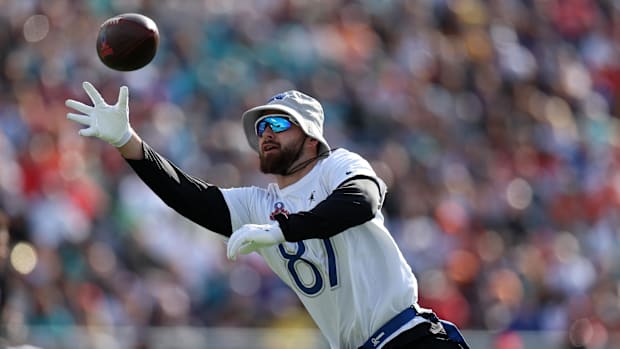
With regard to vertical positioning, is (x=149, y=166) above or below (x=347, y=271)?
above

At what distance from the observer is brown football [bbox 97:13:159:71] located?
6195 mm

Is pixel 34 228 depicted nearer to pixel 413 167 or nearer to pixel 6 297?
pixel 6 297

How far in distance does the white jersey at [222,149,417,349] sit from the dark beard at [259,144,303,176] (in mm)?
109

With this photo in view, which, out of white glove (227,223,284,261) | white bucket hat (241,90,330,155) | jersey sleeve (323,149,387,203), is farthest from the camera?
white bucket hat (241,90,330,155)

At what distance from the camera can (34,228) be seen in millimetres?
10156

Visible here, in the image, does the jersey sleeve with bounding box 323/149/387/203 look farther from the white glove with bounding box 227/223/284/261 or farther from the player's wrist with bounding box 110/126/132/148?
the player's wrist with bounding box 110/126/132/148

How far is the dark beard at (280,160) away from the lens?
6086 millimetres

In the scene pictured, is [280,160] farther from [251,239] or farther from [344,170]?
[251,239]

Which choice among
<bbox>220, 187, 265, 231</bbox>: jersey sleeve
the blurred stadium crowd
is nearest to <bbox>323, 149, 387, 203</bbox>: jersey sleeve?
<bbox>220, 187, 265, 231</bbox>: jersey sleeve

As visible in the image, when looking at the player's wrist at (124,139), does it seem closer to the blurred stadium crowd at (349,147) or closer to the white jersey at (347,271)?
the white jersey at (347,271)

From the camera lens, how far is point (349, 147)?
1295cm

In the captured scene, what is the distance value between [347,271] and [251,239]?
72 cm

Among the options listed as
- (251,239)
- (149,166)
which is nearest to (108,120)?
(149,166)

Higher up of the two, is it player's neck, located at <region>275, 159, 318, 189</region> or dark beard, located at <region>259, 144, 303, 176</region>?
dark beard, located at <region>259, 144, 303, 176</region>
